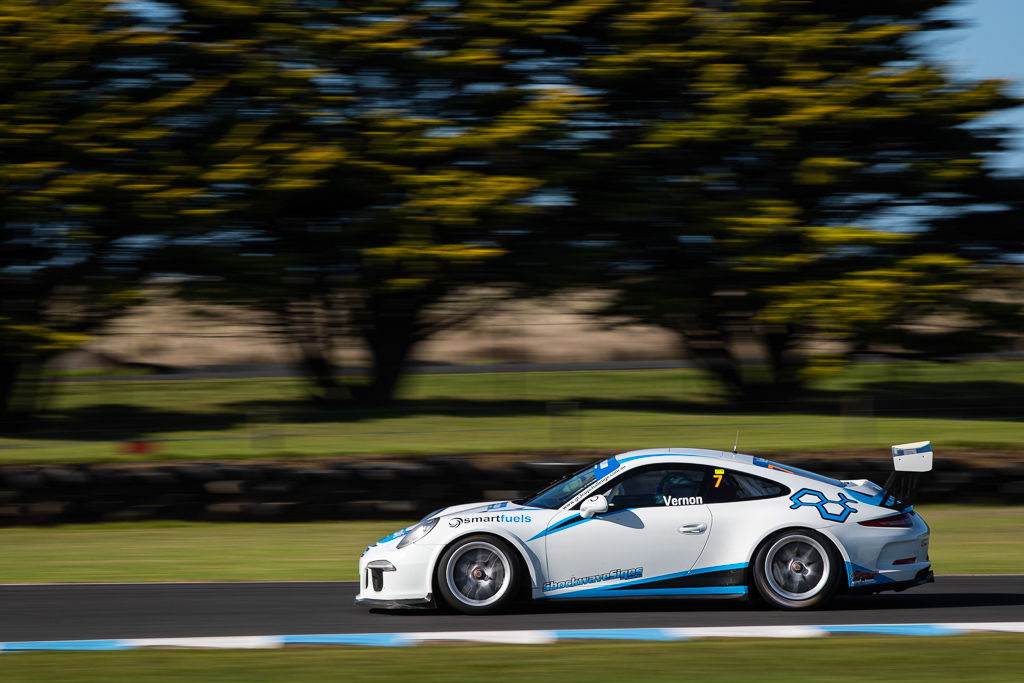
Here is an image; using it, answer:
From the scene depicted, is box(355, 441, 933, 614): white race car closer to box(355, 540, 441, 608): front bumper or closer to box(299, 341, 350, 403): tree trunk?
box(355, 540, 441, 608): front bumper

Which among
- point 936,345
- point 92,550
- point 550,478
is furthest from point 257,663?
point 936,345

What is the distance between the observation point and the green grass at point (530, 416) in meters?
18.3

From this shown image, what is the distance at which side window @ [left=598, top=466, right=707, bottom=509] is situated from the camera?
8469mm

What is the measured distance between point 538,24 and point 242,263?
6.45m

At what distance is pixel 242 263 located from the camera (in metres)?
20.8

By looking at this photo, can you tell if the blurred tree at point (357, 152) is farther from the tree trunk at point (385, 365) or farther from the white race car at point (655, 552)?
the white race car at point (655, 552)

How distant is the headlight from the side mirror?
3.33 ft

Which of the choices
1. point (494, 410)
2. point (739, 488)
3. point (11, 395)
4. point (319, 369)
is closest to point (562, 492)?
point (739, 488)

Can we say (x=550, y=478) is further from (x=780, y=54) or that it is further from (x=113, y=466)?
(x=780, y=54)

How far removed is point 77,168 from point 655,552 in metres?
14.6

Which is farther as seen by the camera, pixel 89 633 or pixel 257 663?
pixel 89 633

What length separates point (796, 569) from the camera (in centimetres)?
839

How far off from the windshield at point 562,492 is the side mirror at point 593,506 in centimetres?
21

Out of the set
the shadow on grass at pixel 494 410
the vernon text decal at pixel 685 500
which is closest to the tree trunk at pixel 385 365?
the shadow on grass at pixel 494 410
